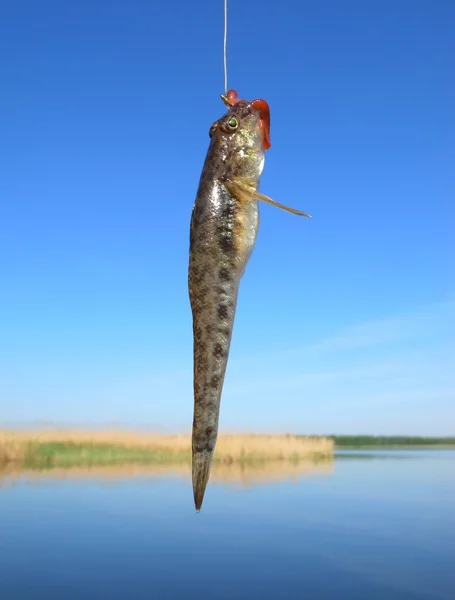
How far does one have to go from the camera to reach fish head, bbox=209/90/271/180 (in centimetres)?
312

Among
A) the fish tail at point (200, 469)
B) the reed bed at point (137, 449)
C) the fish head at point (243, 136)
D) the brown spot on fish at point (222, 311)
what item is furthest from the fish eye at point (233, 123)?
the reed bed at point (137, 449)

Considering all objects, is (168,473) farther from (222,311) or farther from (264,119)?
(222,311)

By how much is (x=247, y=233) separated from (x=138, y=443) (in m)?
21.4

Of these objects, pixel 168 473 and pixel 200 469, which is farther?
pixel 168 473

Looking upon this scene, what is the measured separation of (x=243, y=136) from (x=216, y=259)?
69cm

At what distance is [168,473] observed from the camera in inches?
1126

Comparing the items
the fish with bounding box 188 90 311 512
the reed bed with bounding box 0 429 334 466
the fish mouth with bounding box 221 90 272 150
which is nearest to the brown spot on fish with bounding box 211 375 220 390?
the fish with bounding box 188 90 311 512

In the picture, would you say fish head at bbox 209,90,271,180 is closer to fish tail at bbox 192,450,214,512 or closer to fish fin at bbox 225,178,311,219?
fish fin at bbox 225,178,311,219

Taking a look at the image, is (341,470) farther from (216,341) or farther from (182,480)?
(216,341)

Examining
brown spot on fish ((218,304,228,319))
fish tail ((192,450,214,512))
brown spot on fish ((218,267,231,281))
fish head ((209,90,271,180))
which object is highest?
fish head ((209,90,271,180))

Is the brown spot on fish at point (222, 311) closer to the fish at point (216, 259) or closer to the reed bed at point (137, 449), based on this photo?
the fish at point (216, 259)

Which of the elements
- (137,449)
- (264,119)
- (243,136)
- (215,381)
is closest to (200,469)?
(215,381)

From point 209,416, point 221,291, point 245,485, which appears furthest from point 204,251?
point 245,485

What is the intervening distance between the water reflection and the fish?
21.7 metres
